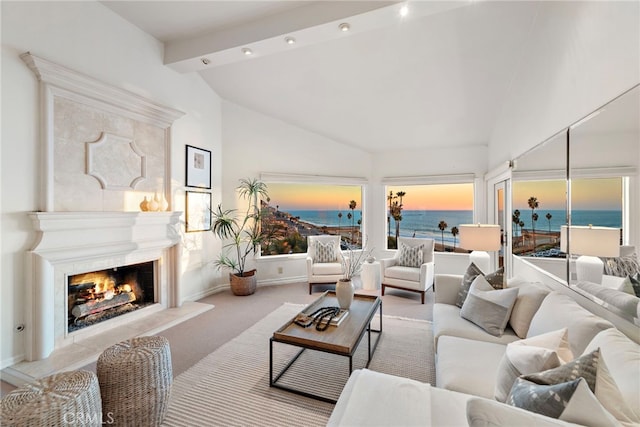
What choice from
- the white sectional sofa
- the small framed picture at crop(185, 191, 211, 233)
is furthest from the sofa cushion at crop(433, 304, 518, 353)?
the small framed picture at crop(185, 191, 211, 233)

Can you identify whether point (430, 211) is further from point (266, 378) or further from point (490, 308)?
point (266, 378)

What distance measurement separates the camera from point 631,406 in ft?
3.35

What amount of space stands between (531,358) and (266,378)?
184cm

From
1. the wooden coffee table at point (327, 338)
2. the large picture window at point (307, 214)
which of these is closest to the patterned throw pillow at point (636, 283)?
the wooden coffee table at point (327, 338)

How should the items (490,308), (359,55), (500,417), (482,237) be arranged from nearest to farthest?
1. (500,417)
2. (490,308)
3. (482,237)
4. (359,55)

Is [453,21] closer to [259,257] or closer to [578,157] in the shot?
[578,157]

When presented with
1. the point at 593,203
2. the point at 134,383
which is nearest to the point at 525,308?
the point at 593,203

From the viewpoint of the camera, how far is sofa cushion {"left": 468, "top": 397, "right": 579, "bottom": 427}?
0.83 metres

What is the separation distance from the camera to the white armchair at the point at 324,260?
14.9ft

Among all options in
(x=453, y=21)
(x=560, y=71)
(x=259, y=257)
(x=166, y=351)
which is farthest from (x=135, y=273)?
(x=560, y=71)

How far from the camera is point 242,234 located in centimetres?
489

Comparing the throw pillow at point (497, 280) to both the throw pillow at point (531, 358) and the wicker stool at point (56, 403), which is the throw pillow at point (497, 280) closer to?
the throw pillow at point (531, 358)

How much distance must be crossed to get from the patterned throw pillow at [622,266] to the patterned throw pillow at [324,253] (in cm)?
359

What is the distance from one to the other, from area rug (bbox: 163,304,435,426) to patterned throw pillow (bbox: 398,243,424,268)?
1497 mm
